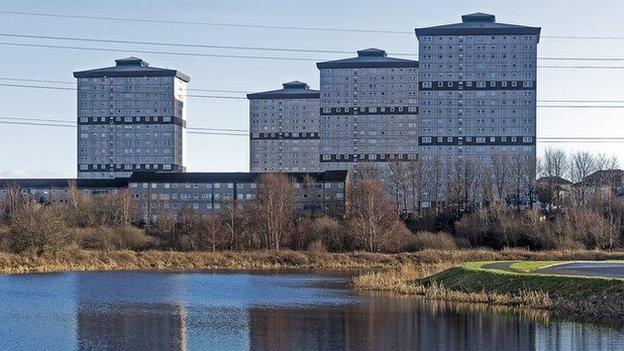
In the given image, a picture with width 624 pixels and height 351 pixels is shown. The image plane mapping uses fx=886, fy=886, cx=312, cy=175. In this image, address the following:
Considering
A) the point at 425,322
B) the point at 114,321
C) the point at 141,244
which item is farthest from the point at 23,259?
the point at 425,322

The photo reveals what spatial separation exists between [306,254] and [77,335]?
51.3m

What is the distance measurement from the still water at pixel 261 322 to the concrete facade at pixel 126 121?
142782 mm

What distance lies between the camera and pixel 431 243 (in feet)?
299

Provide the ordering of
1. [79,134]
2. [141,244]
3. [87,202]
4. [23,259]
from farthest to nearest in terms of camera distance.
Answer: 1. [79,134]
2. [87,202]
3. [141,244]
4. [23,259]

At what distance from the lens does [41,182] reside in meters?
152

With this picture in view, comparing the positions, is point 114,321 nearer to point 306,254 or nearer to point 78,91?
point 306,254

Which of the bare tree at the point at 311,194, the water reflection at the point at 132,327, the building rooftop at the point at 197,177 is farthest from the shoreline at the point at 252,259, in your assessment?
the building rooftop at the point at 197,177

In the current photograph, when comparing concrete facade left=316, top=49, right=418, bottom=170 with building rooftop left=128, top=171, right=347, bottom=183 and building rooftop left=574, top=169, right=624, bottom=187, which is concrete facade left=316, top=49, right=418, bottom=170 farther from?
building rooftop left=574, top=169, right=624, bottom=187

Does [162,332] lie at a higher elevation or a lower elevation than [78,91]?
lower

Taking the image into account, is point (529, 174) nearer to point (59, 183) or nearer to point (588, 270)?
point (59, 183)

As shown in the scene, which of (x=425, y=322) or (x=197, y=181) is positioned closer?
(x=425, y=322)

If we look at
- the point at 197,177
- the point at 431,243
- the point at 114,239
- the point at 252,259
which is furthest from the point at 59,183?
the point at 431,243

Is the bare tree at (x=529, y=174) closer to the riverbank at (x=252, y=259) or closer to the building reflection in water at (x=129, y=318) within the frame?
the riverbank at (x=252, y=259)

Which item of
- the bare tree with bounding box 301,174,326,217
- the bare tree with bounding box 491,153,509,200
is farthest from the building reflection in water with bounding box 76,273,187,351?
the bare tree with bounding box 491,153,509,200
